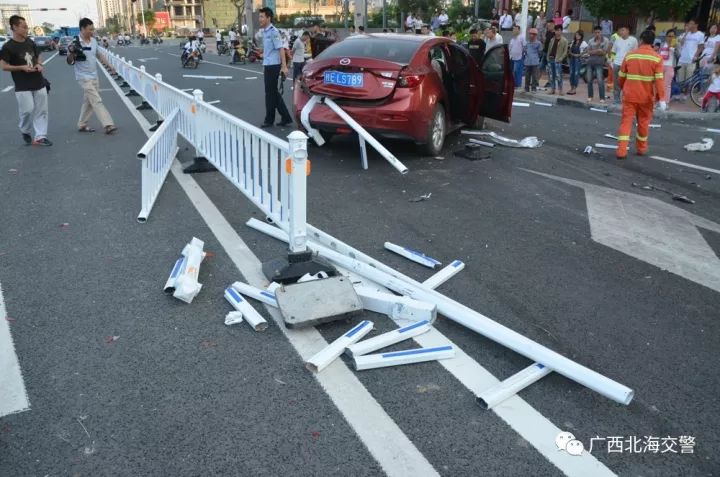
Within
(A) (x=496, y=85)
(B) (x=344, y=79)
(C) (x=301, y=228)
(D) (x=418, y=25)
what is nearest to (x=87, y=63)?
(B) (x=344, y=79)

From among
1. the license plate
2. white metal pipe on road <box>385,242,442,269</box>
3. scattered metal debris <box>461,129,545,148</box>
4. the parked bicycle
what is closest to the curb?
the parked bicycle

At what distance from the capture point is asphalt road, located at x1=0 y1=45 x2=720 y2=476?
2664 mm

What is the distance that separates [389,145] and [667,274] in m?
5.01

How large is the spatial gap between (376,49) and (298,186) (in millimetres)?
4588

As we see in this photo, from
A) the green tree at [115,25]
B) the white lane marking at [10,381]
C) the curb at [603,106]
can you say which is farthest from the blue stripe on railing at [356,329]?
the green tree at [115,25]

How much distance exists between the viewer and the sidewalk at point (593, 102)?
13.0 m

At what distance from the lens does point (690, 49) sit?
15328mm

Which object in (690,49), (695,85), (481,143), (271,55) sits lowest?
(481,143)

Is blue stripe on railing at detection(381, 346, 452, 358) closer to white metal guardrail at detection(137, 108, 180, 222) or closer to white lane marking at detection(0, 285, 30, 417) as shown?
white lane marking at detection(0, 285, 30, 417)

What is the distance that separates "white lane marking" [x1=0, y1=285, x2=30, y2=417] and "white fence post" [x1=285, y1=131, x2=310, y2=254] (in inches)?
71.1

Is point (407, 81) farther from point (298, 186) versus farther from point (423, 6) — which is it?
point (423, 6)

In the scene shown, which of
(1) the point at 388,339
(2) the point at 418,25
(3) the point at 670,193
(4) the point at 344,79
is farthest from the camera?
(2) the point at 418,25

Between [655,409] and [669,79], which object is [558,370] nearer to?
[655,409]

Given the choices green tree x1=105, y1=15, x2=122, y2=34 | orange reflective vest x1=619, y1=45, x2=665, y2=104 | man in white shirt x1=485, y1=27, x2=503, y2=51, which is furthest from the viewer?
green tree x1=105, y1=15, x2=122, y2=34
